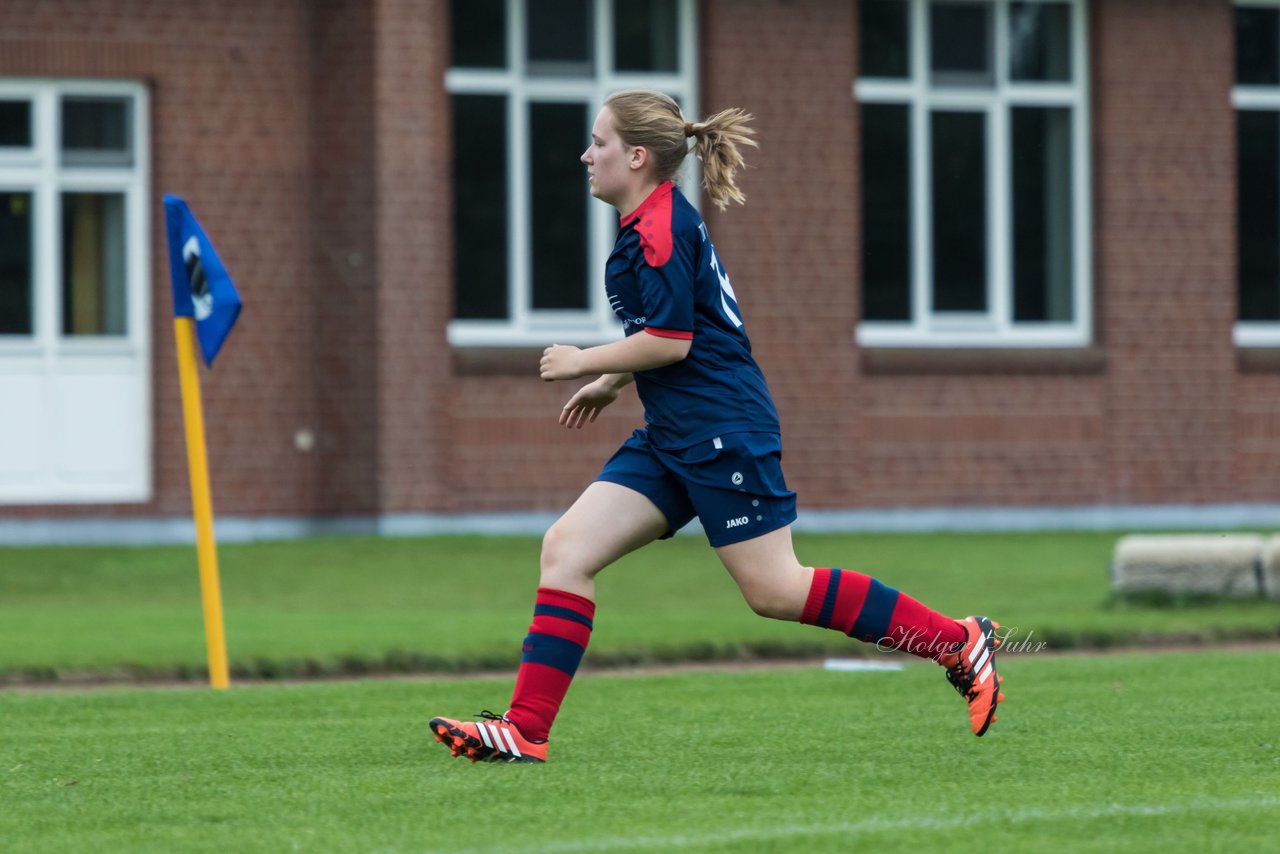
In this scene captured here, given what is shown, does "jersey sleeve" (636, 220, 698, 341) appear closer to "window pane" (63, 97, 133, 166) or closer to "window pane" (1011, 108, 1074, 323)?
"window pane" (63, 97, 133, 166)

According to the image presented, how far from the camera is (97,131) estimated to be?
55.1 ft

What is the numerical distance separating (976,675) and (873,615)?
37 centimetres

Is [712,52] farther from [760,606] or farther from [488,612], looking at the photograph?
[760,606]

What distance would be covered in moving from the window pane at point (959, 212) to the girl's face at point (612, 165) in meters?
12.8

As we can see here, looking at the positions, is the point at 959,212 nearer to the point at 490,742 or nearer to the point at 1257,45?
the point at 1257,45

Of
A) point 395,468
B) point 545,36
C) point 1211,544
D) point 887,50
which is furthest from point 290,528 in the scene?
point 1211,544

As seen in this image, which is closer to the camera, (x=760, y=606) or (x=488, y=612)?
(x=760, y=606)

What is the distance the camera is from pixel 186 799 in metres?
5.48

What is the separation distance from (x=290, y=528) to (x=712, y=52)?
Answer: 513 cm

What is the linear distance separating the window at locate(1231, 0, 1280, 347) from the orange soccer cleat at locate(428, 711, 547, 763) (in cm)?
1441

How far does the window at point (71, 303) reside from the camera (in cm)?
1666

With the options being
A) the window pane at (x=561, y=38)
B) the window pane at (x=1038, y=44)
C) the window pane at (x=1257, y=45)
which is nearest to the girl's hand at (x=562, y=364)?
the window pane at (x=561, y=38)

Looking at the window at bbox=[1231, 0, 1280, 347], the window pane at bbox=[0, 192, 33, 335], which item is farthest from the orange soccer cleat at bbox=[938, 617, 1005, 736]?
the window at bbox=[1231, 0, 1280, 347]

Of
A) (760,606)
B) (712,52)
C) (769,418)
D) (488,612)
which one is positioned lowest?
(488,612)
